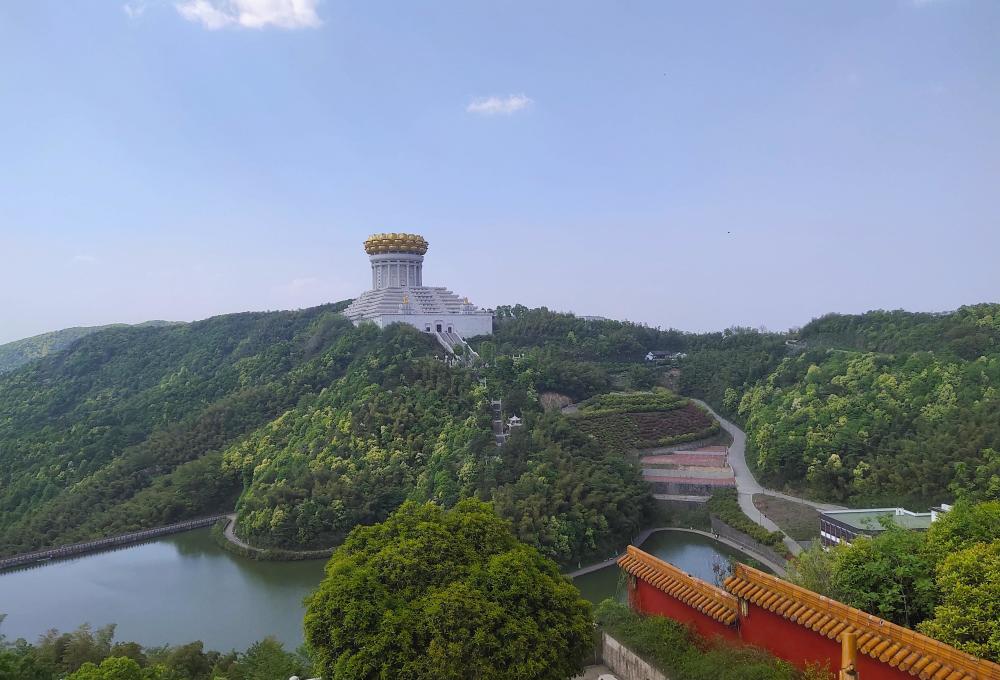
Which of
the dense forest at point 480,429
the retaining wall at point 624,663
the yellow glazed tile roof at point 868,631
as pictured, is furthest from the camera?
the dense forest at point 480,429

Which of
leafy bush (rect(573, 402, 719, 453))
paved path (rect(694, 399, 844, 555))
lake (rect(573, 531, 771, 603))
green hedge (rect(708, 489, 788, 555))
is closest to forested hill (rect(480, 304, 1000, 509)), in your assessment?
paved path (rect(694, 399, 844, 555))

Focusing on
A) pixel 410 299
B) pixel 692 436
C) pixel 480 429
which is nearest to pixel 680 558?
pixel 480 429

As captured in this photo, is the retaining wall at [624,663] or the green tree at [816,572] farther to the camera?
the green tree at [816,572]

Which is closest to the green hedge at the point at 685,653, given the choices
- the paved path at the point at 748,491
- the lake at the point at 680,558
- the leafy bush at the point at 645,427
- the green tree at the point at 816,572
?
the green tree at the point at 816,572

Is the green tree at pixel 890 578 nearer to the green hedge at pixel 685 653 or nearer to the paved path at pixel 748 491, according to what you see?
the green hedge at pixel 685 653

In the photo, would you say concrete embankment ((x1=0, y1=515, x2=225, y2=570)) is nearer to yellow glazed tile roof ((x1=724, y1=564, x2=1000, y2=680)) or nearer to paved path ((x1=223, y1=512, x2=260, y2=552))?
paved path ((x1=223, y1=512, x2=260, y2=552))

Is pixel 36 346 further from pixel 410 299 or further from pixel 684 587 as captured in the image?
pixel 684 587

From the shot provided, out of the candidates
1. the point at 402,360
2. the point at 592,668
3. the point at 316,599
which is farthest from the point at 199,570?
the point at 592,668
